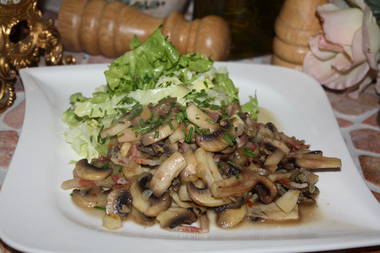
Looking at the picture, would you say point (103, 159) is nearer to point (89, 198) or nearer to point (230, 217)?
point (89, 198)

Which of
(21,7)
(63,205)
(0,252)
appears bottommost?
(0,252)

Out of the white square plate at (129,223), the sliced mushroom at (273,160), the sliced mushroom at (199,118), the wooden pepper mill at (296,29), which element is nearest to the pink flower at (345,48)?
the wooden pepper mill at (296,29)

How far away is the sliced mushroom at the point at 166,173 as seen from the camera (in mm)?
1521

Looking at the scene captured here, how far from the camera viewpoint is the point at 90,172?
1.58 metres

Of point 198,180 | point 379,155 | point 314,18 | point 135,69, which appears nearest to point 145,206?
point 198,180

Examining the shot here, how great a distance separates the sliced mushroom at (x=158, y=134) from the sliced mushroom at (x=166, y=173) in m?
0.10

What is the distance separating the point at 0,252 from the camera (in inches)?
58.4

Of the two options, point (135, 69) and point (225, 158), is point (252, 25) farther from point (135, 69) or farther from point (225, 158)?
point (225, 158)

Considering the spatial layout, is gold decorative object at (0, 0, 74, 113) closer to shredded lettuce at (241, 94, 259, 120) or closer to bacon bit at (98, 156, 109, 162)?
bacon bit at (98, 156, 109, 162)

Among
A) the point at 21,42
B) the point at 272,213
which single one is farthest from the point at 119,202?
the point at 21,42

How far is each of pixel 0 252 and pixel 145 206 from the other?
0.43 metres

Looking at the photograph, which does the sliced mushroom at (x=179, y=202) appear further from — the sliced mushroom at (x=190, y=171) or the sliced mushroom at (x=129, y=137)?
the sliced mushroom at (x=129, y=137)

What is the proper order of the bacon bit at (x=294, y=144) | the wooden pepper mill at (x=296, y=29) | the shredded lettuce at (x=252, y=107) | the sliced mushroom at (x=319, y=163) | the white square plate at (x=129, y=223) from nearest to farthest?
1. the white square plate at (x=129, y=223)
2. the sliced mushroom at (x=319, y=163)
3. the bacon bit at (x=294, y=144)
4. the shredded lettuce at (x=252, y=107)
5. the wooden pepper mill at (x=296, y=29)

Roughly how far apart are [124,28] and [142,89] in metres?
0.52
